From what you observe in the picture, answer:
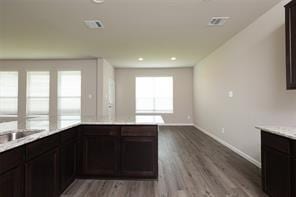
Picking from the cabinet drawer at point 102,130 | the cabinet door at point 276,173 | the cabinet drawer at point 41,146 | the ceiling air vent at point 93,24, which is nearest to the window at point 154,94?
the ceiling air vent at point 93,24

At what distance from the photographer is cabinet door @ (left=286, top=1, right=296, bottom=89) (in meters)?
2.18

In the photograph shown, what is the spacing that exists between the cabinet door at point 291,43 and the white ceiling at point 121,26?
796 mm

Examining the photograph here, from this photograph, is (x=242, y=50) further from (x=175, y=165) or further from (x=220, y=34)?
(x=175, y=165)

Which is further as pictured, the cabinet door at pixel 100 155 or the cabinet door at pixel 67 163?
the cabinet door at pixel 100 155

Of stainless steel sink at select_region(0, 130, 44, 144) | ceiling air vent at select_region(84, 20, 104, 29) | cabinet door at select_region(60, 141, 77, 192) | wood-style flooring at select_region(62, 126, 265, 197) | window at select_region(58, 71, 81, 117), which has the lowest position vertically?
wood-style flooring at select_region(62, 126, 265, 197)

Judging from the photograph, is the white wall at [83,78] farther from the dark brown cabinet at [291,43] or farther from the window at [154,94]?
the dark brown cabinet at [291,43]

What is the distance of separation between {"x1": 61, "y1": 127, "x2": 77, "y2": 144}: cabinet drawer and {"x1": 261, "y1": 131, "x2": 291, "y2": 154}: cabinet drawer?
7.92 ft

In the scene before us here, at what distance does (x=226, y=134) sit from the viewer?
16.4 feet

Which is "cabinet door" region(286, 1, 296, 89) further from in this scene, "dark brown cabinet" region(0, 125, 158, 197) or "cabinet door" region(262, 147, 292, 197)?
"dark brown cabinet" region(0, 125, 158, 197)

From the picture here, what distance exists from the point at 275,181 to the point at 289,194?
0.88ft

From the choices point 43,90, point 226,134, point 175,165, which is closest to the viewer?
point 175,165

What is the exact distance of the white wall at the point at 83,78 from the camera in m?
6.80

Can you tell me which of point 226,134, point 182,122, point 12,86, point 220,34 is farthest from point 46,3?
point 182,122

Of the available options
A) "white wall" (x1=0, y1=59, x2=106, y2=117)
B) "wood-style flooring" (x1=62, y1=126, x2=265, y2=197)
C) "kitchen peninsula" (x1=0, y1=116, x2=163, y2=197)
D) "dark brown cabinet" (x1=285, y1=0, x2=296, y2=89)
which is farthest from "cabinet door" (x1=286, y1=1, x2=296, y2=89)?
"white wall" (x1=0, y1=59, x2=106, y2=117)
